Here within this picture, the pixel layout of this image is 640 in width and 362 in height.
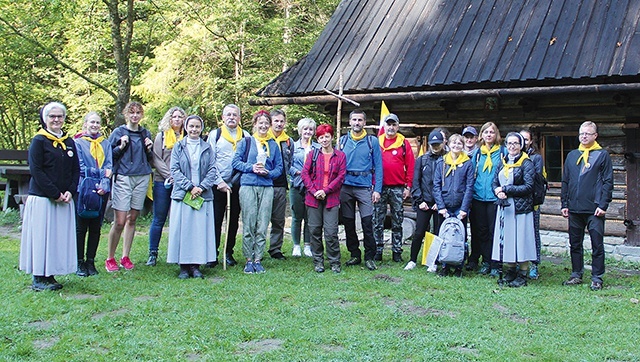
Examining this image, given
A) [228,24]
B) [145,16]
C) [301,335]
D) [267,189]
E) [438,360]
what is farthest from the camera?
[145,16]

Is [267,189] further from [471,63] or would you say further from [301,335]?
[471,63]

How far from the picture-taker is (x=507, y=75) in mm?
8422

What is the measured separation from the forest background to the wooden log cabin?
5491 millimetres

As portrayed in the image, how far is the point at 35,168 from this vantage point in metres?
5.41

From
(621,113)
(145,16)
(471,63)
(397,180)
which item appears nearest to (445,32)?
(471,63)

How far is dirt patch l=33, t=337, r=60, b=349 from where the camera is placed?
4.14 meters

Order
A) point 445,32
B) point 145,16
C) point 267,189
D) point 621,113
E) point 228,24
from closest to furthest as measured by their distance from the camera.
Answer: point 267,189
point 621,113
point 445,32
point 228,24
point 145,16

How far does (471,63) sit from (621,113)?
2283mm

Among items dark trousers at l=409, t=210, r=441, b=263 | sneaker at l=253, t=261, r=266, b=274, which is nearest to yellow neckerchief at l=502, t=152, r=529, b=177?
dark trousers at l=409, t=210, r=441, b=263

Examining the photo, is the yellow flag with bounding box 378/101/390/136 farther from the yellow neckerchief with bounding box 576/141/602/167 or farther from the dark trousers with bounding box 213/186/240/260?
the yellow neckerchief with bounding box 576/141/602/167

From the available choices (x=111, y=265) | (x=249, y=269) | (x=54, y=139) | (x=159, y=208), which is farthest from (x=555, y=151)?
(x=54, y=139)

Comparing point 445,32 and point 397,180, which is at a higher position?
point 445,32

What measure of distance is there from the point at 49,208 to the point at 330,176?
2941 millimetres

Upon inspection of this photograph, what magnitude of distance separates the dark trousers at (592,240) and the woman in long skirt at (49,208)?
526cm
